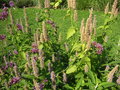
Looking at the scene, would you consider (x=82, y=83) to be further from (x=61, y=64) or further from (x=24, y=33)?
(x=24, y=33)

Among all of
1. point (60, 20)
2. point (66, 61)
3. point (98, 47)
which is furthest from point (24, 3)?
point (98, 47)

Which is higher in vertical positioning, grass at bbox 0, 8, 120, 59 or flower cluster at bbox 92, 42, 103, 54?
flower cluster at bbox 92, 42, 103, 54

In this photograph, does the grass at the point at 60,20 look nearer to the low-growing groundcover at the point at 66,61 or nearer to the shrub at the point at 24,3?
the shrub at the point at 24,3

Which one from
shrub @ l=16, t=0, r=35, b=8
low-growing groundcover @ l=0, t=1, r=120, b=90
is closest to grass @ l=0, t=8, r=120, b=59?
shrub @ l=16, t=0, r=35, b=8

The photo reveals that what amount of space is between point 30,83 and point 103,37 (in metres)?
1.17

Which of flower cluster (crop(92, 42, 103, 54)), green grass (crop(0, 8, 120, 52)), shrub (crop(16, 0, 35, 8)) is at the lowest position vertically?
green grass (crop(0, 8, 120, 52))

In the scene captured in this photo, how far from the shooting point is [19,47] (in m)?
3.33

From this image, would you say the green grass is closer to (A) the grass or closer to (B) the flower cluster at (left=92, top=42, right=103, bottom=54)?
(A) the grass

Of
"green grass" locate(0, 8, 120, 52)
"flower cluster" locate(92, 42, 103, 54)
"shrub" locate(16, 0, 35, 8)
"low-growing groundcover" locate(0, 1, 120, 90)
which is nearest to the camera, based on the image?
"low-growing groundcover" locate(0, 1, 120, 90)

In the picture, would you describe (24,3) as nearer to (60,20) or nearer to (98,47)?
(60,20)

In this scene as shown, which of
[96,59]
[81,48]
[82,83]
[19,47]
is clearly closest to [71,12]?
[81,48]

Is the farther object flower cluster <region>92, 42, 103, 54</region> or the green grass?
the green grass

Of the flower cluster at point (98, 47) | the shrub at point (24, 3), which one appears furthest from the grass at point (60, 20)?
the flower cluster at point (98, 47)

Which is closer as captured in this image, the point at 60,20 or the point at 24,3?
the point at 60,20
